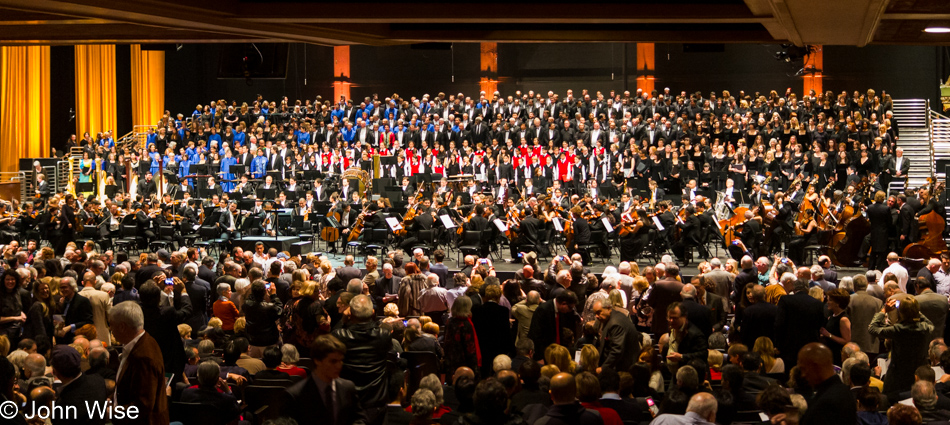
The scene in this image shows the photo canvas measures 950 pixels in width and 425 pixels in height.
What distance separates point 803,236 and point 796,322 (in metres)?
7.99

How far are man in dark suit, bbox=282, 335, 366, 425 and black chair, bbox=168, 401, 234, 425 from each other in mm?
1502

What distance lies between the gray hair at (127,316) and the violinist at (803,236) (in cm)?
1203

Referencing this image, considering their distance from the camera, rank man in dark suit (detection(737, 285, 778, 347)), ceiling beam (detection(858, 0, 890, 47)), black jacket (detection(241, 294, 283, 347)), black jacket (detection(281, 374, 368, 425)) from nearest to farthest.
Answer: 1. black jacket (detection(281, 374, 368, 425))
2. ceiling beam (detection(858, 0, 890, 47))
3. man in dark suit (detection(737, 285, 778, 347))
4. black jacket (detection(241, 294, 283, 347))

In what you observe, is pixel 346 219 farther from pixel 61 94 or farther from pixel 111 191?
pixel 61 94

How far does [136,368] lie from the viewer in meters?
4.78

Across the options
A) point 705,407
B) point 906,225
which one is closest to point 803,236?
point 906,225

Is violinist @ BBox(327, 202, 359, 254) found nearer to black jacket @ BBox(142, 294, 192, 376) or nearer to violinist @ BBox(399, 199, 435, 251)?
violinist @ BBox(399, 199, 435, 251)

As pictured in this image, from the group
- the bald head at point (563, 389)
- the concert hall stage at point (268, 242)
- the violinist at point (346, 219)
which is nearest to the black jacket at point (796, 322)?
the bald head at point (563, 389)

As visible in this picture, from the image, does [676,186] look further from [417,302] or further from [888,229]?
[417,302]

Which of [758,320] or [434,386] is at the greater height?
[758,320]

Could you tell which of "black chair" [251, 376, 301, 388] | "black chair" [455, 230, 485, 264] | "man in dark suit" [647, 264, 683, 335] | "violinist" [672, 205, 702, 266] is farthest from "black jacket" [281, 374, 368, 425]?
"violinist" [672, 205, 702, 266]

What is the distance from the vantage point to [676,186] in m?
19.5

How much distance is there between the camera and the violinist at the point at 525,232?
15633 millimetres

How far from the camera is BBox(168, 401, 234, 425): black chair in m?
5.51
